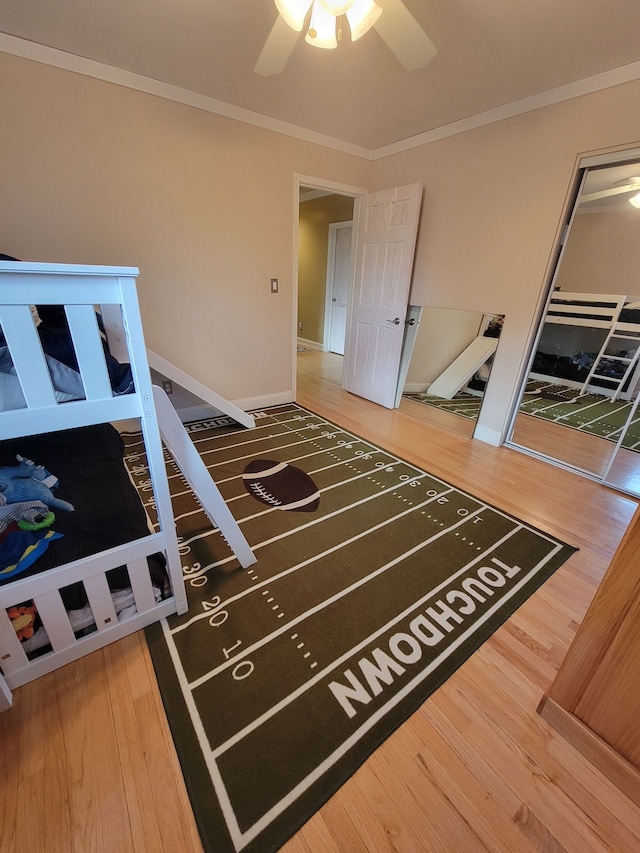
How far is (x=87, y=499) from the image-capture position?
133 centimetres

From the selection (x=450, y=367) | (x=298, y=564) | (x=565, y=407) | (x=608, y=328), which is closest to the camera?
(x=298, y=564)

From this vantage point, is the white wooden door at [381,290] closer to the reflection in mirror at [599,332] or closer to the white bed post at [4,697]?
the reflection in mirror at [599,332]

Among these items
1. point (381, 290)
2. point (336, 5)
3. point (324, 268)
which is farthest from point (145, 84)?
point (324, 268)

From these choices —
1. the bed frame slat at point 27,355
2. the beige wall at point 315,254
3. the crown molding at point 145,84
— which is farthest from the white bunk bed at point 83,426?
the beige wall at point 315,254

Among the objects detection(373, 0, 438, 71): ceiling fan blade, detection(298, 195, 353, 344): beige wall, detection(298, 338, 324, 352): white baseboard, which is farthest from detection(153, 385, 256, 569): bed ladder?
detection(298, 338, 324, 352): white baseboard

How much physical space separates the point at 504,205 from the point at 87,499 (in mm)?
3243

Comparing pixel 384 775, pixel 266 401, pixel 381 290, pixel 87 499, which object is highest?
pixel 381 290

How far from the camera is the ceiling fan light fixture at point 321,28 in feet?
4.37

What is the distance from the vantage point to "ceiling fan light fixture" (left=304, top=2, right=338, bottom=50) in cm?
133

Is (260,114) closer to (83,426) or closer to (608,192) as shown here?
→ (608,192)

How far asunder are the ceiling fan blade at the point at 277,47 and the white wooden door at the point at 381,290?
67.8 inches

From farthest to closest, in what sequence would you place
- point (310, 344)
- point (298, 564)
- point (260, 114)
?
point (310, 344) < point (260, 114) < point (298, 564)

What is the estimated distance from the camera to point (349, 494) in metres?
2.14

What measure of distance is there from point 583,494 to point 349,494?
61.9 inches
